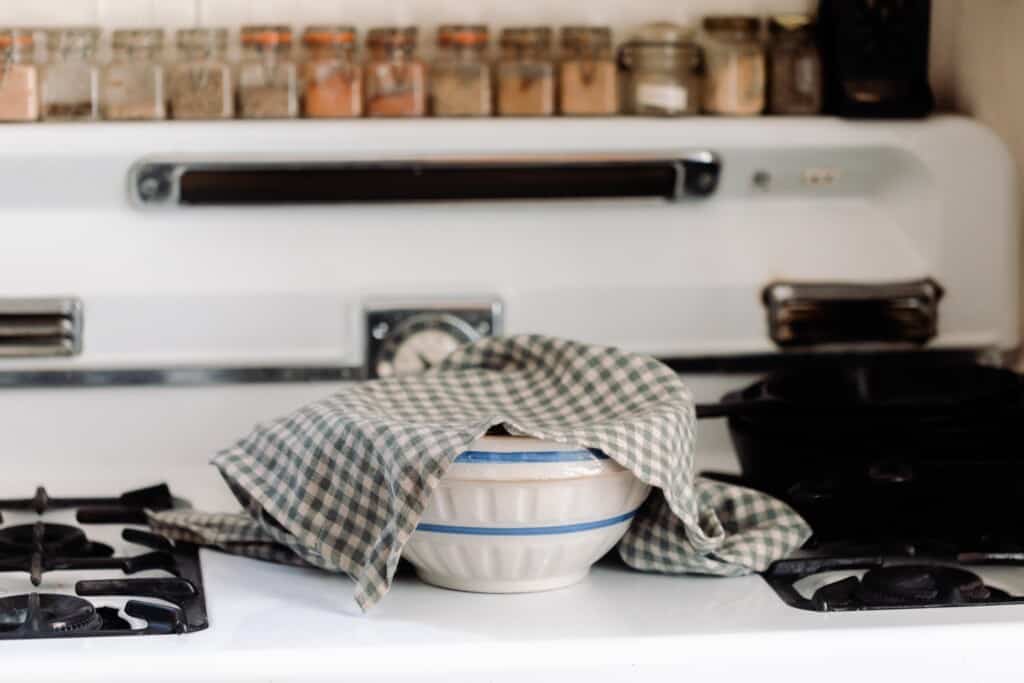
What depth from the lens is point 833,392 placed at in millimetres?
1468

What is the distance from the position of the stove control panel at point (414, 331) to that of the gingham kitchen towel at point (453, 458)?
181 mm

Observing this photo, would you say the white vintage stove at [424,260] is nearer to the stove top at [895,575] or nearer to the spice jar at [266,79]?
the spice jar at [266,79]

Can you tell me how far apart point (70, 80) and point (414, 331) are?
1.37ft

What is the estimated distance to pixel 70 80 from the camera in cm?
149

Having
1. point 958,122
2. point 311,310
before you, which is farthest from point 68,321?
point 958,122

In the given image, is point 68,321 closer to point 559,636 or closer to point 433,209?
point 433,209

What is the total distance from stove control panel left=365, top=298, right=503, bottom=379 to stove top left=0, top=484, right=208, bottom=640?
252 mm

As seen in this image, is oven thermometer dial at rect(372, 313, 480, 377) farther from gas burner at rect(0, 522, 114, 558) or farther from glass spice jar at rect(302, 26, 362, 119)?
gas burner at rect(0, 522, 114, 558)

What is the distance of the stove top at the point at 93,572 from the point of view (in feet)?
3.26

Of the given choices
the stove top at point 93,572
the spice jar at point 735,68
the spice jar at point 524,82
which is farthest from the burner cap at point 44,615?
the spice jar at point 735,68

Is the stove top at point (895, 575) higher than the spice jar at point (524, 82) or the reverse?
the reverse

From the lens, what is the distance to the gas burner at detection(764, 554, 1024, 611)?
1065 millimetres

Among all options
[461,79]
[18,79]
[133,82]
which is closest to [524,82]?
[461,79]

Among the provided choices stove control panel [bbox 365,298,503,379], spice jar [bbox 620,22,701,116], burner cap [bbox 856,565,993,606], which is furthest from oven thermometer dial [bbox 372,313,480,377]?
burner cap [bbox 856,565,993,606]
